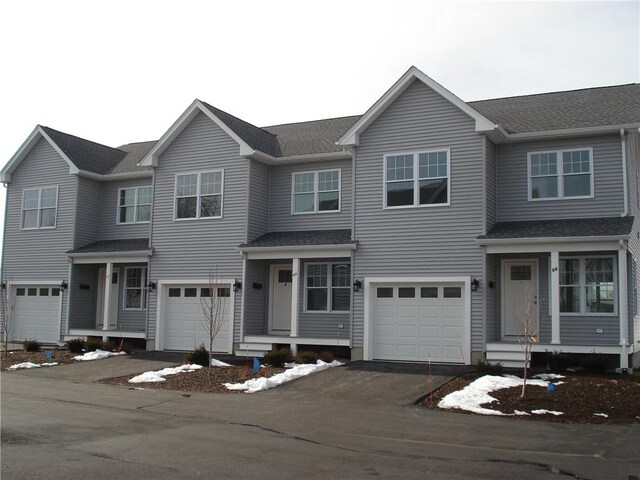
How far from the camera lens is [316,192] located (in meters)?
22.3

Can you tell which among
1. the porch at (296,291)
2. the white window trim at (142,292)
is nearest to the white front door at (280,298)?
the porch at (296,291)

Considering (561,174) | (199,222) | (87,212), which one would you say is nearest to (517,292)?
(561,174)

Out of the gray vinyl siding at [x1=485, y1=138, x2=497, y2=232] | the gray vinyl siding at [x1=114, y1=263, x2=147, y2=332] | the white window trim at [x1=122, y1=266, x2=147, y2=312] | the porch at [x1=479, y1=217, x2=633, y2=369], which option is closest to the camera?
the porch at [x1=479, y1=217, x2=633, y2=369]

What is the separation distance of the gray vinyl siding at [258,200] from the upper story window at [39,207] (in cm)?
890

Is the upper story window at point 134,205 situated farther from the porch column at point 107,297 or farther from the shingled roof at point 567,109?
the shingled roof at point 567,109

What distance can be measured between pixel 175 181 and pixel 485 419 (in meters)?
14.6

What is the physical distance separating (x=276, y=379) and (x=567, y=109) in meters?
12.0

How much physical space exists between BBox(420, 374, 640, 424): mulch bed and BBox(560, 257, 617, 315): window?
2.86m

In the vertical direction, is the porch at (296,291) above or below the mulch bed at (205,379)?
above

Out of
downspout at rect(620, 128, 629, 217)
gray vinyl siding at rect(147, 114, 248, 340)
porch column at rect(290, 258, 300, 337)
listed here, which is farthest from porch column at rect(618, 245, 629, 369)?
gray vinyl siding at rect(147, 114, 248, 340)

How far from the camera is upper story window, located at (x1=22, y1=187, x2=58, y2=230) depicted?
26.3 metres

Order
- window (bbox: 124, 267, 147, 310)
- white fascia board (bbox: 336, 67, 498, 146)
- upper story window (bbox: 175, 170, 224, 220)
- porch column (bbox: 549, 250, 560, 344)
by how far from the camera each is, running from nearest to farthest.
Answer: porch column (bbox: 549, 250, 560, 344) → white fascia board (bbox: 336, 67, 498, 146) → upper story window (bbox: 175, 170, 224, 220) → window (bbox: 124, 267, 147, 310)

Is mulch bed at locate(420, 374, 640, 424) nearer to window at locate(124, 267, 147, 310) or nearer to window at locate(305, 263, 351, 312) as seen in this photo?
window at locate(305, 263, 351, 312)

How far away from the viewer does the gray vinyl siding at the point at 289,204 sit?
71.6ft
